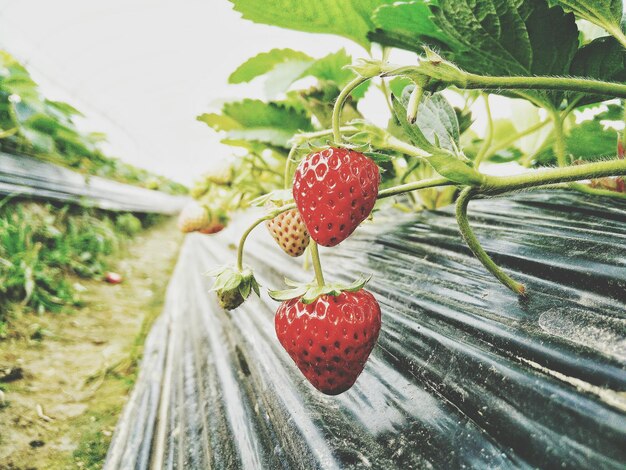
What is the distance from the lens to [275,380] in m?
0.56

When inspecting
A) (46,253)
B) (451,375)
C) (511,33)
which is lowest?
(46,253)

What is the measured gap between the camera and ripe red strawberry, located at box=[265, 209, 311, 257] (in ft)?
1.94

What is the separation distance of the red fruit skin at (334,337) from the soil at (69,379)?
0.49 m

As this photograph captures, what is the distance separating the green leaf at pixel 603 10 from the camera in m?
0.36

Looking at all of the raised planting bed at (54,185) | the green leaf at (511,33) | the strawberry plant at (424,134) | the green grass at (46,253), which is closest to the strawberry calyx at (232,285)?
the strawberry plant at (424,134)

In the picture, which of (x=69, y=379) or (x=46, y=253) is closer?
(x=69, y=379)

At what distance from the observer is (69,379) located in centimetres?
88

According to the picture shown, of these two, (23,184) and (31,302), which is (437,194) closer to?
(31,302)

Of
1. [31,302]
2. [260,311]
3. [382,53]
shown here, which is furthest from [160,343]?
[382,53]

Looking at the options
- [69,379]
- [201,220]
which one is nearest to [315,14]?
[201,220]

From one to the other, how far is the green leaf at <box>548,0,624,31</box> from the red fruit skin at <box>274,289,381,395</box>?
14.1 inches

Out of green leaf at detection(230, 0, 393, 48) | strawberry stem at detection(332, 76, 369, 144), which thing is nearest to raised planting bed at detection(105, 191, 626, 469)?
strawberry stem at detection(332, 76, 369, 144)

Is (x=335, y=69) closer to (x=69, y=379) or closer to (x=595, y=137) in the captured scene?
(x=595, y=137)

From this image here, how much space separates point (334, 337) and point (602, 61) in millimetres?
423
